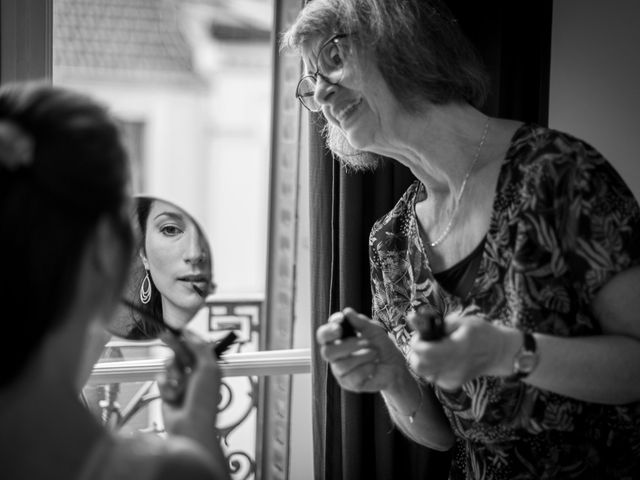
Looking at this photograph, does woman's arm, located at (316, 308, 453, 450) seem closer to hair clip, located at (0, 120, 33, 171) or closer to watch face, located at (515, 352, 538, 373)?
watch face, located at (515, 352, 538, 373)

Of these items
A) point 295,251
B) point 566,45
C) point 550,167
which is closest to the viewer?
point 550,167

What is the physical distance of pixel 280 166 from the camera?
2.41 m

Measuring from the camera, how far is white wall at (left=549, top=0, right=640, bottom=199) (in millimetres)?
1897

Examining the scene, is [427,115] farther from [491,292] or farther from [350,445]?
[350,445]

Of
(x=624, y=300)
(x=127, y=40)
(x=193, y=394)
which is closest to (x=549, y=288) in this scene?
(x=624, y=300)

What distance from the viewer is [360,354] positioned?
1.26m

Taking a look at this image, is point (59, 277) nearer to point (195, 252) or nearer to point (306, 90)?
point (195, 252)

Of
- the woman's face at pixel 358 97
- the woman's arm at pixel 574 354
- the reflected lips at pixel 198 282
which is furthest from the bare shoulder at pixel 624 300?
the reflected lips at pixel 198 282

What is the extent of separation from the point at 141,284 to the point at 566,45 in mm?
1369

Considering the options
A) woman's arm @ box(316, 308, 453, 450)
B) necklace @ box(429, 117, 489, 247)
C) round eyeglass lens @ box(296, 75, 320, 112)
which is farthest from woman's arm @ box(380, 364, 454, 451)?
round eyeglass lens @ box(296, 75, 320, 112)

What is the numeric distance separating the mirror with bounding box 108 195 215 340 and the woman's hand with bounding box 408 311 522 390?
0.55 m

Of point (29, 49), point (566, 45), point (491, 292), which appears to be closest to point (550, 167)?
point (491, 292)

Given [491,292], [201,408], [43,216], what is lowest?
[201,408]

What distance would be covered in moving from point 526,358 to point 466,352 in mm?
129
